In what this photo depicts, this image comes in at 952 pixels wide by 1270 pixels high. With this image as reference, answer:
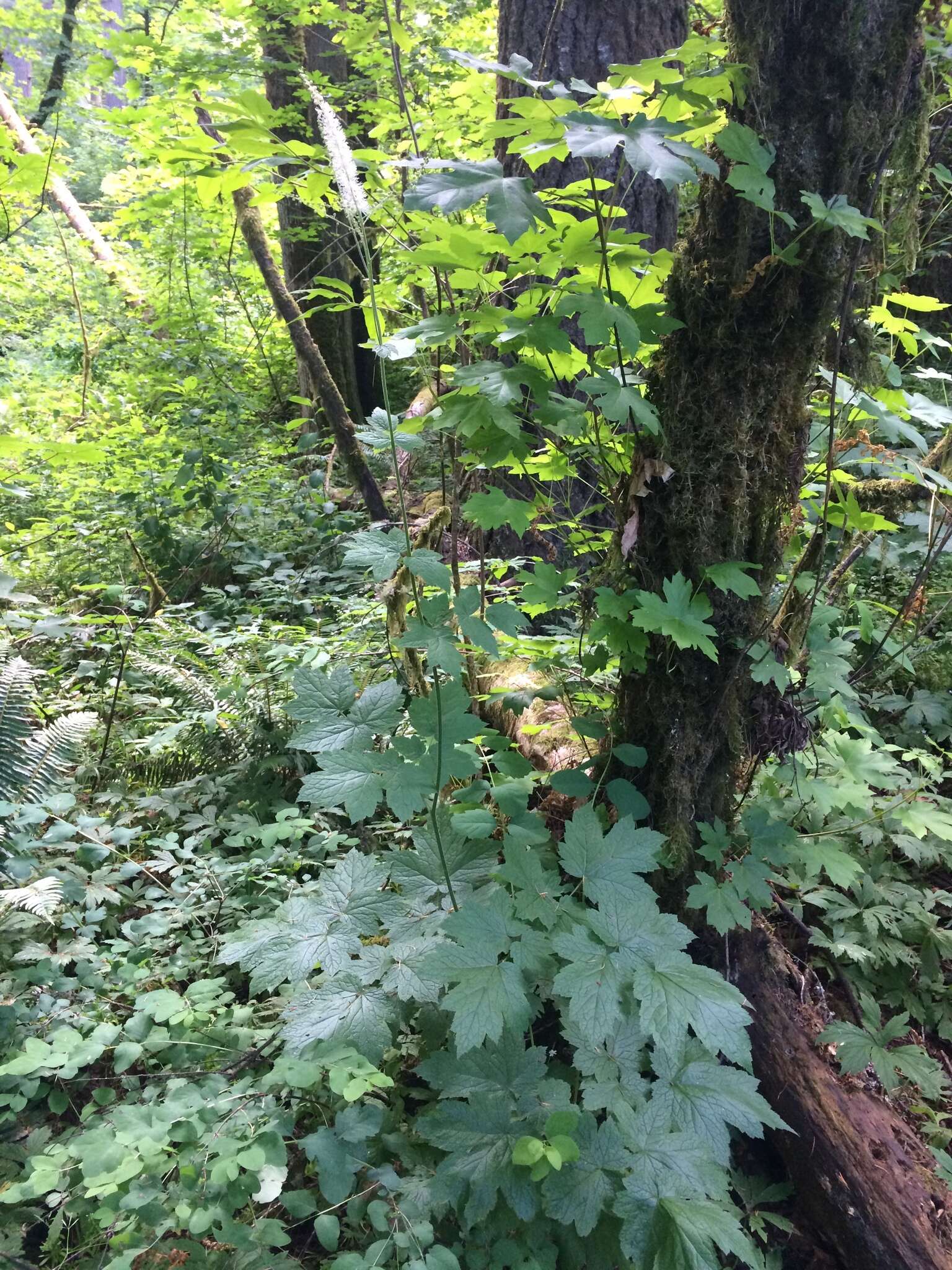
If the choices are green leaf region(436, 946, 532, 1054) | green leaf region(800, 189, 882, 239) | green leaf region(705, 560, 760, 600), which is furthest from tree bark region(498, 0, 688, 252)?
green leaf region(436, 946, 532, 1054)

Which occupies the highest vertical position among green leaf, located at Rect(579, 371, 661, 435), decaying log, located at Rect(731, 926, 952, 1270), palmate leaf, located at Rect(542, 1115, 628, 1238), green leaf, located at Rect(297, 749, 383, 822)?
green leaf, located at Rect(579, 371, 661, 435)

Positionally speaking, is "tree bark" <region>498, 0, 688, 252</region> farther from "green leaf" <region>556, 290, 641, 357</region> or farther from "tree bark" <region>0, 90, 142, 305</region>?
"tree bark" <region>0, 90, 142, 305</region>

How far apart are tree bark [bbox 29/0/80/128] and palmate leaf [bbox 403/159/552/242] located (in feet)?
30.6

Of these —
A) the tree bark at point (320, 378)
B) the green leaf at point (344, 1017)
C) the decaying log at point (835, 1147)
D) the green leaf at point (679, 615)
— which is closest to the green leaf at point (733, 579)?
the green leaf at point (679, 615)

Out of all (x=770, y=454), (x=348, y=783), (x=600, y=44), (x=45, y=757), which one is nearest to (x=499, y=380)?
(x=770, y=454)

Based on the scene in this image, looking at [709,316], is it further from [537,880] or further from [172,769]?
[172,769]

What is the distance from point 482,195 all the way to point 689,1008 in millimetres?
1488

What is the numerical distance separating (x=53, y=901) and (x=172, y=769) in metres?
1.06

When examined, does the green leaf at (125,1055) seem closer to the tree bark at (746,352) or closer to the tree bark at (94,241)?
the tree bark at (746,352)

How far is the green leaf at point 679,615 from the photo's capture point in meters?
1.48

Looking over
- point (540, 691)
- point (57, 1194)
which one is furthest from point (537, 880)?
point (57, 1194)

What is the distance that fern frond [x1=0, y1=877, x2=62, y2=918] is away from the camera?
1.87m

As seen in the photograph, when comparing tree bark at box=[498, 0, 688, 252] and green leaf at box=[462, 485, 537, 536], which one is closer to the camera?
green leaf at box=[462, 485, 537, 536]

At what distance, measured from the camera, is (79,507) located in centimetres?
557
